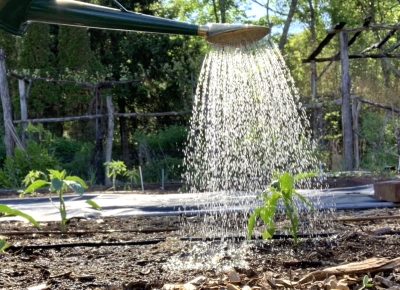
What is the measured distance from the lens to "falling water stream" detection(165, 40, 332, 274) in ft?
9.24

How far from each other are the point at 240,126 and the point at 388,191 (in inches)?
80.3

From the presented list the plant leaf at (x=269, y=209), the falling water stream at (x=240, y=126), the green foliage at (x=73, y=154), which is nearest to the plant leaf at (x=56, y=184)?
the falling water stream at (x=240, y=126)

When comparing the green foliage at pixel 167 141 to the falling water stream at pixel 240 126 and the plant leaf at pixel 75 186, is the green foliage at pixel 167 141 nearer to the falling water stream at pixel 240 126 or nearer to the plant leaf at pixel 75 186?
the falling water stream at pixel 240 126

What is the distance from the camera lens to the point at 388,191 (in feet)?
13.9

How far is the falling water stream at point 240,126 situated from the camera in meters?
2.82

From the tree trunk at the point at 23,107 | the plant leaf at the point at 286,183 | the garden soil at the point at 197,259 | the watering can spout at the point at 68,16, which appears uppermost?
the tree trunk at the point at 23,107

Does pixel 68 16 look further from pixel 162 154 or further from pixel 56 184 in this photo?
pixel 162 154

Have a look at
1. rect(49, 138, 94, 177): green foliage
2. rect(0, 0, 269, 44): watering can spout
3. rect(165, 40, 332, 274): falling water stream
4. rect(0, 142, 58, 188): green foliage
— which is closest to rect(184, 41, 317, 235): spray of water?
rect(165, 40, 332, 274): falling water stream

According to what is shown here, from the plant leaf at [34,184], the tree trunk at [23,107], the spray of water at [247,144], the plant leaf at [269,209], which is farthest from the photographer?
the tree trunk at [23,107]

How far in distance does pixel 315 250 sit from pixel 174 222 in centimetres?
152

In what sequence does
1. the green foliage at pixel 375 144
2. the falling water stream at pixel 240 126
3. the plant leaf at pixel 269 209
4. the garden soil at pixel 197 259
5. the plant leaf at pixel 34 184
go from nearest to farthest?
1. the garden soil at pixel 197 259
2. the plant leaf at pixel 269 209
3. the falling water stream at pixel 240 126
4. the plant leaf at pixel 34 184
5. the green foliage at pixel 375 144

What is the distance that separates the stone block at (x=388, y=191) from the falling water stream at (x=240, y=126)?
2.26ft

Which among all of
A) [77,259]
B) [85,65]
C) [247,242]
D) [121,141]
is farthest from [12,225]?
[85,65]

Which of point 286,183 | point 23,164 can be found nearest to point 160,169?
point 23,164
